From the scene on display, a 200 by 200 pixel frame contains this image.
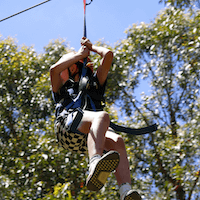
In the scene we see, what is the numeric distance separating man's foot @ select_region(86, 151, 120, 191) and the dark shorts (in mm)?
542

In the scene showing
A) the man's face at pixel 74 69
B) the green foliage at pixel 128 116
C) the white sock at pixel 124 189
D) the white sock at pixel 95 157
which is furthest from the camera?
the green foliage at pixel 128 116

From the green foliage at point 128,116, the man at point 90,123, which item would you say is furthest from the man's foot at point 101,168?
the green foliage at point 128,116

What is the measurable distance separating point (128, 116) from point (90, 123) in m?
5.92

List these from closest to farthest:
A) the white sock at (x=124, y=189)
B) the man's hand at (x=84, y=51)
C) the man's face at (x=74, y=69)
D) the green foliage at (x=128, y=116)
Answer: the white sock at (x=124, y=189) < the man's hand at (x=84, y=51) < the man's face at (x=74, y=69) < the green foliage at (x=128, y=116)

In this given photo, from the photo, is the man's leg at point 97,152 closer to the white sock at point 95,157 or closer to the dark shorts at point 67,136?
the white sock at point 95,157

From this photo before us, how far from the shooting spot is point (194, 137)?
6.63m

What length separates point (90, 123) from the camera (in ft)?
9.16

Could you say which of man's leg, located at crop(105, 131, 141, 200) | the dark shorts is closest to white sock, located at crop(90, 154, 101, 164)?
man's leg, located at crop(105, 131, 141, 200)

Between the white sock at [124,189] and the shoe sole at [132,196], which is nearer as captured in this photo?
the shoe sole at [132,196]

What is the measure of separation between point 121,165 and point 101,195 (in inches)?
158

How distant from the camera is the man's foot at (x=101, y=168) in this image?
239cm

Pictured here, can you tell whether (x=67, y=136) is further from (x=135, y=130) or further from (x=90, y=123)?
(x=135, y=130)

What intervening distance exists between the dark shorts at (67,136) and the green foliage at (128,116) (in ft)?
10.2

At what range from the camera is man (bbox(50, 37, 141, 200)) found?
2.48m
